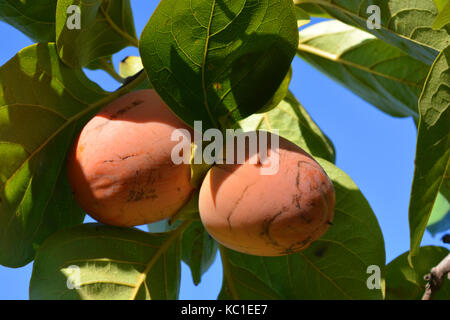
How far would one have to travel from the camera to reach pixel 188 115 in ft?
3.91

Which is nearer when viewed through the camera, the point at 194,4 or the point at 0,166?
the point at 194,4

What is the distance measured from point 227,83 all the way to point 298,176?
24 centimetres

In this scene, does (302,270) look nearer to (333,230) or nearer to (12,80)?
(333,230)

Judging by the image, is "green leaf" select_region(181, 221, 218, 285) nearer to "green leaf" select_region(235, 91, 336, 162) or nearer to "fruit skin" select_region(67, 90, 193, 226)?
"green leaf" select_region(235, 91, 336, 162)

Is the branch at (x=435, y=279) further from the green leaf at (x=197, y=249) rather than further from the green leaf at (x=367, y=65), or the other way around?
the green leaf at (x=197, y=249)

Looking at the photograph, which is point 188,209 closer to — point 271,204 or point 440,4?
point 271,204

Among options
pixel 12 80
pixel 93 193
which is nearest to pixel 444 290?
pixel 93 193

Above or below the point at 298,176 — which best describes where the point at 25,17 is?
above

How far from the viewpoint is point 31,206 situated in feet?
4.25

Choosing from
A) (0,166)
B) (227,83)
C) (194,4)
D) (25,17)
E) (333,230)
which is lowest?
(333,230)

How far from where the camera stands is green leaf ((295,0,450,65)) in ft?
4.24

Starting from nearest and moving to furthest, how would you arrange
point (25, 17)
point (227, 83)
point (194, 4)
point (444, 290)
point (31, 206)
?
point (194, 4), point (227, 83), point (31, 206), point (25, 17), point (444, 290)

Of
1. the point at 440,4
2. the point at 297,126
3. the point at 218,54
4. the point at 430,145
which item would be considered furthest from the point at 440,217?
the point at 218,54

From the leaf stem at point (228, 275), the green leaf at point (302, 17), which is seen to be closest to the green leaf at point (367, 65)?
the green leaf at point (302, 17)
